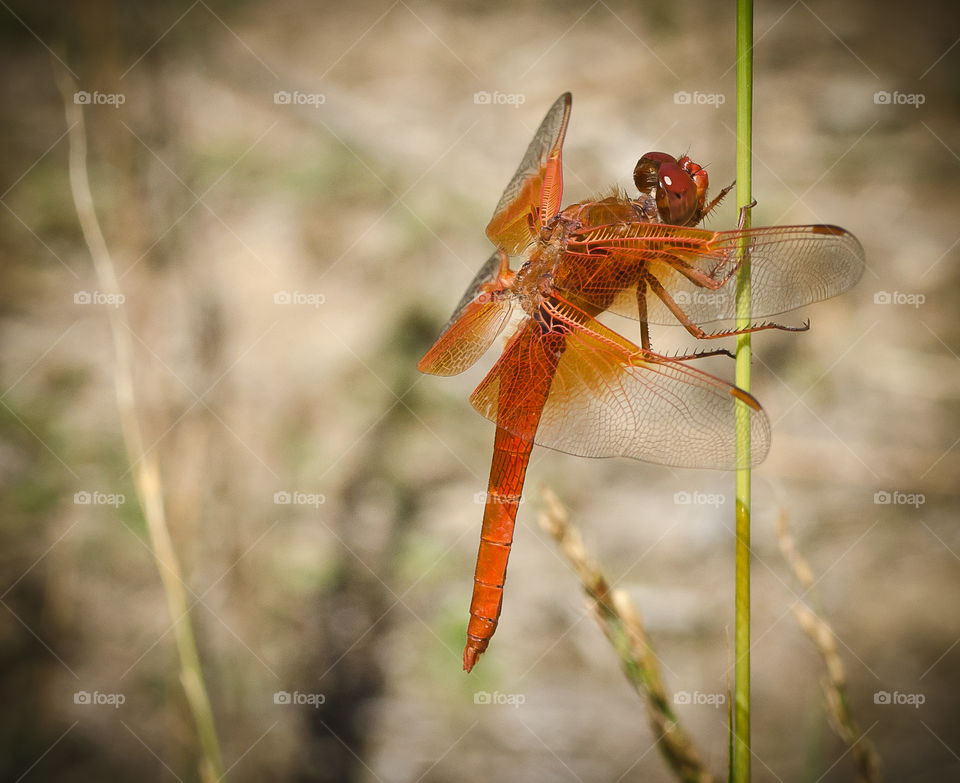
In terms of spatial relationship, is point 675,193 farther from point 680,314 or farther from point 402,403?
point 402,403

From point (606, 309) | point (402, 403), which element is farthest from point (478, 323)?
point (402, 403)

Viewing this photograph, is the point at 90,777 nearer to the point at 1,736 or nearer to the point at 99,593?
the point at 1,736

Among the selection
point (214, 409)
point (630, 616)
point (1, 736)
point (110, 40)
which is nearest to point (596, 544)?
point (630, 616)

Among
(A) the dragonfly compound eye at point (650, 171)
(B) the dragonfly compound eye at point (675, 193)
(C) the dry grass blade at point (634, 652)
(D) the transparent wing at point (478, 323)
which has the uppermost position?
(A) the dragonfly compound eye at point (650, 171)

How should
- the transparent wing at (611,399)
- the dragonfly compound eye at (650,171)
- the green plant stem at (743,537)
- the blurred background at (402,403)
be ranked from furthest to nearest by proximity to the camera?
the blurred background at (402,403)
the dragonfly compound eye at (650,171)
the transparent wing at (611,399)
the green plant stem at (743,537)

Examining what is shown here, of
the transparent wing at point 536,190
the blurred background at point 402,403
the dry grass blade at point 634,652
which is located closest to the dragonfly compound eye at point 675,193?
the transparent wing at point 536,190

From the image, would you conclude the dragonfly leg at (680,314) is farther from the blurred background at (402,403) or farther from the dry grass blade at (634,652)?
the blurred background at (402,403)

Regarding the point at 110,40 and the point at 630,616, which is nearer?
the point at 630,616
